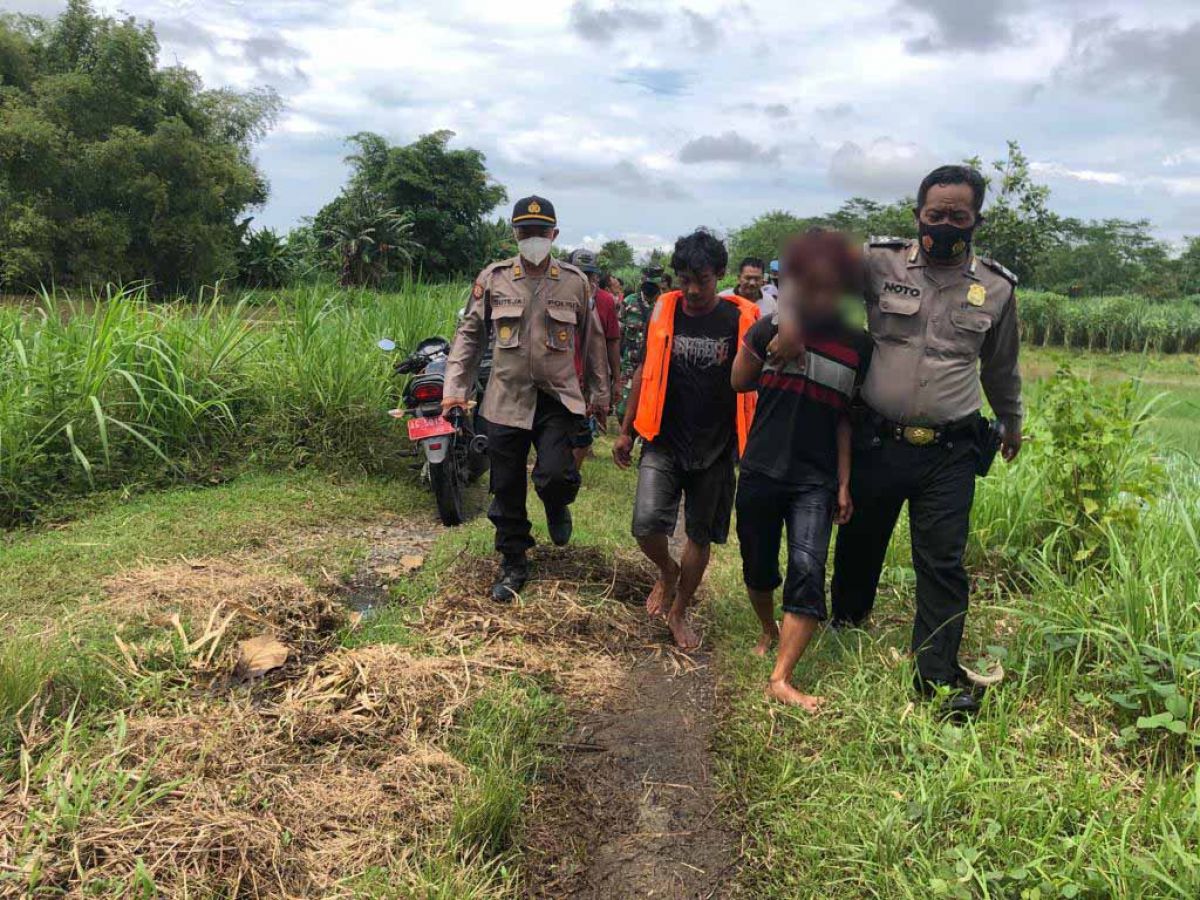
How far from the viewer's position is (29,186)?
75.4 feet

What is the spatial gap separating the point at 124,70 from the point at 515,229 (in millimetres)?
26206

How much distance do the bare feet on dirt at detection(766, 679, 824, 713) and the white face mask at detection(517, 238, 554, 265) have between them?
2.25 meters

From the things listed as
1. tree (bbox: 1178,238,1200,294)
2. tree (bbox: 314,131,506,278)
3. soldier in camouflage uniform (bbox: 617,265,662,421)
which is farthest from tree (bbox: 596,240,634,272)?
soldier in camouflage uniform (bbox: 617,265,662,421)

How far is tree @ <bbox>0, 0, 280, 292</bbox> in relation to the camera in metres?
22.5

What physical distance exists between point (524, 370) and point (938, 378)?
1958 millimetres

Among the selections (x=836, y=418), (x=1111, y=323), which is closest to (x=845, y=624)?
(x=836, y=418)

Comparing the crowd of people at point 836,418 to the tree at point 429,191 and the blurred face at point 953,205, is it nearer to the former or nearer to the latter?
the blurred face at point 953,205

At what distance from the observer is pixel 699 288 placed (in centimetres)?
346

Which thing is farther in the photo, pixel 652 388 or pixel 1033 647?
pixel 652 388

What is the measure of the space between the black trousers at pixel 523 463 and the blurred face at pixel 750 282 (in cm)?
311

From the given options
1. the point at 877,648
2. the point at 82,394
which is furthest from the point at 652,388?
A: the point at 82,394

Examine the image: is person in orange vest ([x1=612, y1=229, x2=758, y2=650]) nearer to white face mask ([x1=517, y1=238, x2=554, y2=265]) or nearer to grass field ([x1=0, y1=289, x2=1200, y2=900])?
grass field ([x1=0, y1=289, x2=1200, y2=900])

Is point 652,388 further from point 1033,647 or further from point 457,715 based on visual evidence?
point 1033,647

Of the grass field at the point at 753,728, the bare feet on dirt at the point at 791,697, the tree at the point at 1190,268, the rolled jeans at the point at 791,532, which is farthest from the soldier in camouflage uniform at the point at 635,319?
the tree at the point at 1190,268
